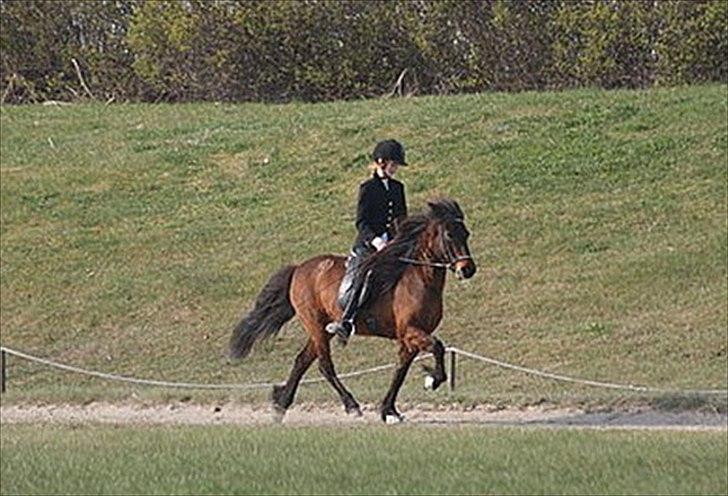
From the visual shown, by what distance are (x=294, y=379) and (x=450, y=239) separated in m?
2.61

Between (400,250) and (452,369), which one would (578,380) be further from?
(400,250)

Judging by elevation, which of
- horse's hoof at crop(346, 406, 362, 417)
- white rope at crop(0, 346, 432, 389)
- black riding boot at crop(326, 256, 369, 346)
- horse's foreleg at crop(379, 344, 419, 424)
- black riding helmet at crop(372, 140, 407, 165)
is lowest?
white rope at crop(0, 346, 432, 389)

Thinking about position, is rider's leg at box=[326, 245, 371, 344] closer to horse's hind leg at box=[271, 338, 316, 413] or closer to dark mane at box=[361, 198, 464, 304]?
dark mane at box=[361, 198, 464, 304]

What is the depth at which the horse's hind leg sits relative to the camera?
1936 cm

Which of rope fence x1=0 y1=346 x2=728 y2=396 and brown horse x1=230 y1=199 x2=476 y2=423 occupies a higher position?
brown horse x1=230 y1=199 x2=476 y2=423

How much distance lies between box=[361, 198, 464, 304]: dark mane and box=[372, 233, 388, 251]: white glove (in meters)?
0.11

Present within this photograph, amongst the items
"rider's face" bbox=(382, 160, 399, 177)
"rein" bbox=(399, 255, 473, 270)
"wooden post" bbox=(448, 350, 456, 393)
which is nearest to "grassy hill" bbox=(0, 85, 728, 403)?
"wooden post" bbox=(448, 350, 456, 393)

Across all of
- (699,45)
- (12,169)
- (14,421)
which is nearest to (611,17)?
(699,45)

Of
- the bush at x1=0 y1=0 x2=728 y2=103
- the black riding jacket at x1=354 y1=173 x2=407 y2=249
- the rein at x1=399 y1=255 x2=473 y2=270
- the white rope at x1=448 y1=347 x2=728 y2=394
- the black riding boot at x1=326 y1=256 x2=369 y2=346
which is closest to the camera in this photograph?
the rein at x1=399 y1=255 x2=473 y2=270

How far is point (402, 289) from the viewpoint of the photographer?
18219 millimetres

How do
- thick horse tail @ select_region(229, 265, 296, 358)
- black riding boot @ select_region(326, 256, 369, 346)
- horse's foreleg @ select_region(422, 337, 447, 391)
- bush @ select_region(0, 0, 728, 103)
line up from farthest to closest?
1. bush @ select_region(0, 0, 728, 103)
2. thick horse tail @ select_region(229, 265, 296, 358)
3. black riding boot @ select_region(326, 256, 369, 346)
4. horse's foreleg @ select_region(422, 337, 447, 391)

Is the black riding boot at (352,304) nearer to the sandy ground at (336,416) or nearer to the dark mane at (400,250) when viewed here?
the dark mane at (400,250)

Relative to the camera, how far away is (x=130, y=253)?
3200 centimetres

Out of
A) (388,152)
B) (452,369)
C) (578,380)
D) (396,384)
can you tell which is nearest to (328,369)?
(396,384)
